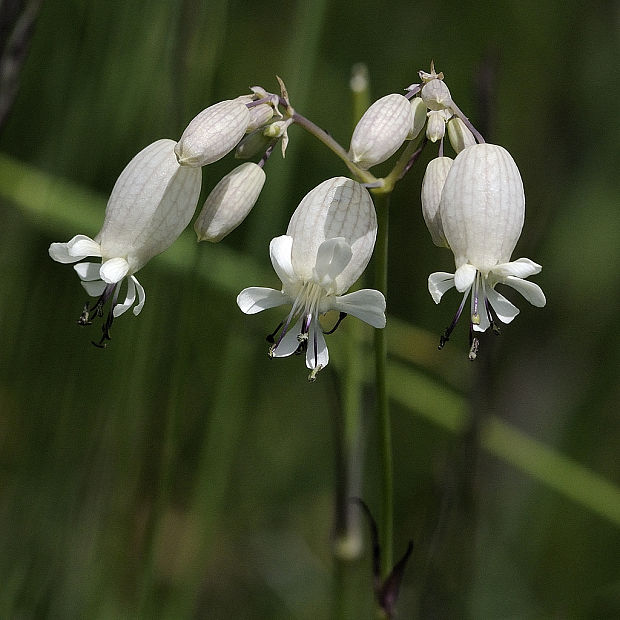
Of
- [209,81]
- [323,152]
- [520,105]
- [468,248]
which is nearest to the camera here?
[468,248]

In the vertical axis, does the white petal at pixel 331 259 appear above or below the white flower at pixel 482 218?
below

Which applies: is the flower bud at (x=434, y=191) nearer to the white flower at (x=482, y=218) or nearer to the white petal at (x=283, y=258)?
the white flower at (x=482, y=218)

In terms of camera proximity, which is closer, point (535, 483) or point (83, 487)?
point (83, 487)

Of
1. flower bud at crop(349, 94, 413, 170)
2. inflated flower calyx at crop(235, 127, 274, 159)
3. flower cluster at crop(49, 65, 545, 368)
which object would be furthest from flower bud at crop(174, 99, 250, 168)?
flower bud at crop(349, 94, 413, 170)

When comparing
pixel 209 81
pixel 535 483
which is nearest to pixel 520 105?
pixel 535 483

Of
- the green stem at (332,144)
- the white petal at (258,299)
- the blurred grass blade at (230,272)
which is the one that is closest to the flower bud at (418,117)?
the green stem at (332,144)

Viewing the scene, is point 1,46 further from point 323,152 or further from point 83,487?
point 323,152
